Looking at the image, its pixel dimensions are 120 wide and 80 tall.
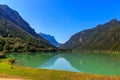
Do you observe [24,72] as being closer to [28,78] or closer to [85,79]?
[28,78]

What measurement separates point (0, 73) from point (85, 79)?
16.8 meters

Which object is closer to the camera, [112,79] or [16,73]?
[112,79]

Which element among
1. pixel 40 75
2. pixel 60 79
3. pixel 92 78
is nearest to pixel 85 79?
pixel 92 78

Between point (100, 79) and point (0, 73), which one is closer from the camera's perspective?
point (100, 79)

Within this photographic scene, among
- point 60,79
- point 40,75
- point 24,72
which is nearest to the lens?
point 60,79

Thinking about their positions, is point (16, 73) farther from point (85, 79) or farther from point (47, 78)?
point (85, 79)

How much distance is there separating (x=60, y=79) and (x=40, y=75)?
4822mm

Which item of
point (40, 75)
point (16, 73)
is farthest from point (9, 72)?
point (40, 75)

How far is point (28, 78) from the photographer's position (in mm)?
39000

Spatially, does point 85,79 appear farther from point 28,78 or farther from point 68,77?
point 28,78

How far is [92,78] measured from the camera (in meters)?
39.7

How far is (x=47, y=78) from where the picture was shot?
1542 inches

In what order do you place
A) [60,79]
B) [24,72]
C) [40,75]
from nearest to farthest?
[60,79] → [40,75] → [24,72]

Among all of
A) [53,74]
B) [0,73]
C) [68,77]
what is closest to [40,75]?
[53,74]
